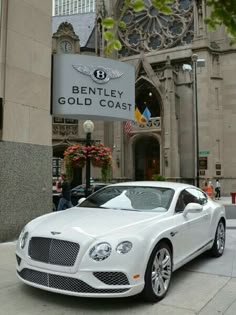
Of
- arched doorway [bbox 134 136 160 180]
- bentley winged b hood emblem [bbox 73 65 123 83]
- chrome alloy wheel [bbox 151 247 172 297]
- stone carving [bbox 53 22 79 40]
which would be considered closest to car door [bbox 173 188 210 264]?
chrome alloy wheel [bbox 151 247 172 297]

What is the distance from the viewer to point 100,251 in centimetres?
473

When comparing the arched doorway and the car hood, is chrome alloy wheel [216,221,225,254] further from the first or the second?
the arched doorway

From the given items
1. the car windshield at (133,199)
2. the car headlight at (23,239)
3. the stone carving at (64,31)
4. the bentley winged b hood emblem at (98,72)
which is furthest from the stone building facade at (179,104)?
the car headlight at (23,239)

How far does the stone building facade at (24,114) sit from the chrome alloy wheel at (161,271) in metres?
4.82

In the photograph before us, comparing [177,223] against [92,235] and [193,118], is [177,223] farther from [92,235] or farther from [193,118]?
[193,118]

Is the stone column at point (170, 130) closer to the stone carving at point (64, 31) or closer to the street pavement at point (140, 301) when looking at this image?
the stone carving at point (64, 31)

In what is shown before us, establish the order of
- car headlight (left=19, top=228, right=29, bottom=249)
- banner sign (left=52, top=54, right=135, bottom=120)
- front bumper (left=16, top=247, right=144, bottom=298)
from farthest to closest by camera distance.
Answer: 1. banner sign (left=52, top=54, right=135, bottom=120)
2. car headlight (left=19, top=228, right=29, bottom=249)
3. front bumper (left=16, top=247, right=144, bottom=298)

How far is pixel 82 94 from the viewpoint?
1159 cm

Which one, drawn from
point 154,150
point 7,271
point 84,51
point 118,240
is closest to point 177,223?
point 118,240

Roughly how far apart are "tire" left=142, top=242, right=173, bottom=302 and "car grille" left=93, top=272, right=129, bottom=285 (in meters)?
0.36

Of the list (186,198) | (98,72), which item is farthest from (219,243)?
(98,72)

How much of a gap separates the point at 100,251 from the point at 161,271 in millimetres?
1036

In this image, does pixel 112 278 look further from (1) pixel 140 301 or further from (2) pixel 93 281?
(1) pixel 140 301

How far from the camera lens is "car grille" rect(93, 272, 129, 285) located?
15.3 feet
